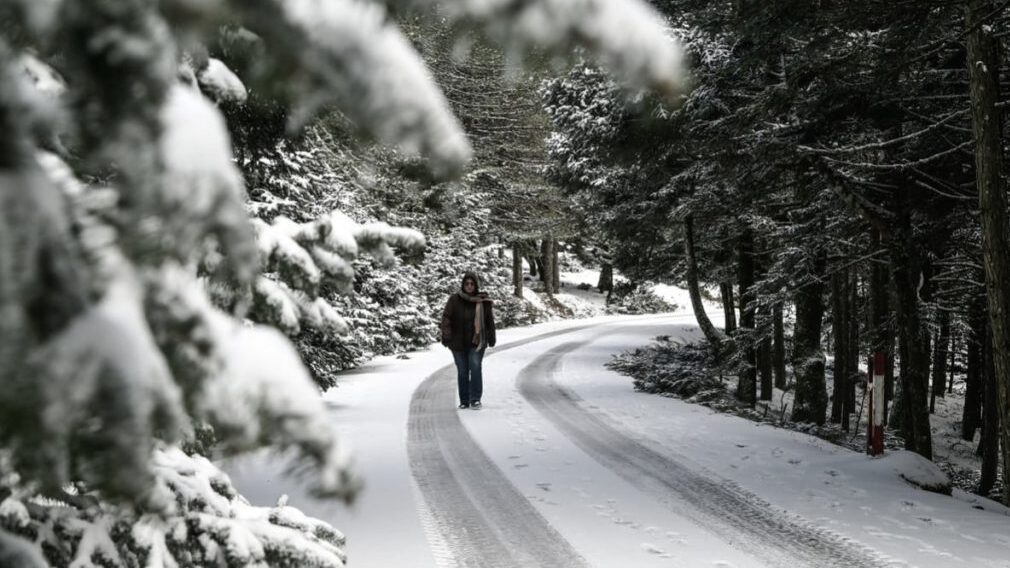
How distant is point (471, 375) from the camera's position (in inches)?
419

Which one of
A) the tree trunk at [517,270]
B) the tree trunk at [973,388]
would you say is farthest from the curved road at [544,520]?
the tree trunk at [517,270]

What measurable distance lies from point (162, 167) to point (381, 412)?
32.7ft

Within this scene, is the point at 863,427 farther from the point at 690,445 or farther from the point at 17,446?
the point at 17,446

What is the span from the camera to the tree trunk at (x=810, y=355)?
13.7 m

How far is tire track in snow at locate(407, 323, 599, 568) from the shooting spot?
15.6 feet


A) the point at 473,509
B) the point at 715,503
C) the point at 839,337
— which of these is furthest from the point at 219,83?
the point at 839,337

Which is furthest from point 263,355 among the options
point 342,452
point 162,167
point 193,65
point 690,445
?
point 690,445

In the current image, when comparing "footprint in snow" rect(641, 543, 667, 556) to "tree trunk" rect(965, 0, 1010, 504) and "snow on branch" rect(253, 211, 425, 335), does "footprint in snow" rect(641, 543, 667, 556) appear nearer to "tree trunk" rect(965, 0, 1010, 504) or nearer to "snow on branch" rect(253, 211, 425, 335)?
"snow on branch" rect(253, 211, 425, 335)

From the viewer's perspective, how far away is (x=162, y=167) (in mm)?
722

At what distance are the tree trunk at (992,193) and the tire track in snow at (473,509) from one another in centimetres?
531

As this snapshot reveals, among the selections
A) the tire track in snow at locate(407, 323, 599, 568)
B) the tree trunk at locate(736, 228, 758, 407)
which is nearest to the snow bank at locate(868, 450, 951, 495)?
the tire track in snow at locate(407, 323, 599, 568)

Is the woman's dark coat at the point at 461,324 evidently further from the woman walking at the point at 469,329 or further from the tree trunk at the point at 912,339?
the tree trunk at the point at 912,339

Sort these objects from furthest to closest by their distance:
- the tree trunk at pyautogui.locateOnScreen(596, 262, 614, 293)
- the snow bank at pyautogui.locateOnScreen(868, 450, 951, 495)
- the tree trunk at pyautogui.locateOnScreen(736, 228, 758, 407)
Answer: the tree trunk at pyautogui.locateOnScreen(596, 262, 614, 293) < the tree trunk at pyautogui.locateOnScreen(736, 228, 758, 407) < the snow bank at pyautogui.locateOnScreen(868, 450, 951, 495)

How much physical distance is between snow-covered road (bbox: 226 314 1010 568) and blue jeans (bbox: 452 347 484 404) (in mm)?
373
